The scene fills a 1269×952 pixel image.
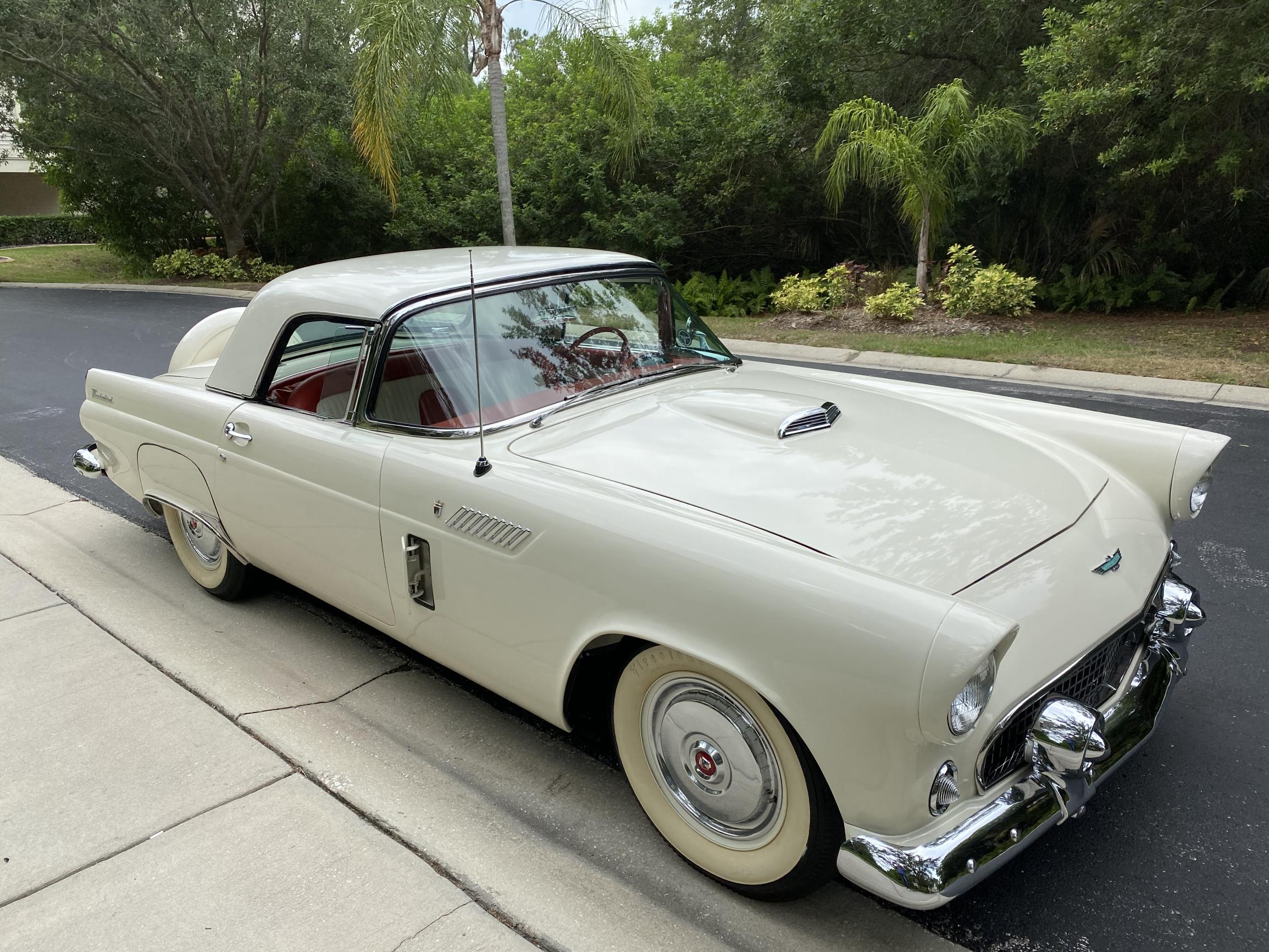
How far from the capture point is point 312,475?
3.17 metres

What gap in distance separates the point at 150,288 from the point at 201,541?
59.1 feet

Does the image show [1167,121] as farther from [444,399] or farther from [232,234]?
[232,234]

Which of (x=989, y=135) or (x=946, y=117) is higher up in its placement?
(x=946, y=117)

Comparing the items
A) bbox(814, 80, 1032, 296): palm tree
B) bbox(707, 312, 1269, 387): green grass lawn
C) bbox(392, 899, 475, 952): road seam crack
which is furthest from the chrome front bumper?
bbox(814, 80, 1032, 296): palm tree

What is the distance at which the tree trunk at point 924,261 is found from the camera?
12469 mm

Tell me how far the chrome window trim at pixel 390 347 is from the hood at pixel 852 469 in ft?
0.38

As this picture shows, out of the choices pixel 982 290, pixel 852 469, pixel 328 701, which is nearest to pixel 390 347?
pixel 328 701

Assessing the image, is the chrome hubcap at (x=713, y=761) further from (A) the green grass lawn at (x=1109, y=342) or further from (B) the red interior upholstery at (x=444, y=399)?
(A) the green grass lawn at (x=1109, y=342)

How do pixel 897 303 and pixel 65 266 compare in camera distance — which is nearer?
pixel 897 303

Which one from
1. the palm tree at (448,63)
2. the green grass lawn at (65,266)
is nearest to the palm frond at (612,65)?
the palm tree at (448,63)

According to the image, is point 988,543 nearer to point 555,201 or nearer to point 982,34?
point 982,34

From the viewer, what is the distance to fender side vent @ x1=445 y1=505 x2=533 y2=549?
2525mm

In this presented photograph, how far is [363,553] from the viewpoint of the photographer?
303 cm

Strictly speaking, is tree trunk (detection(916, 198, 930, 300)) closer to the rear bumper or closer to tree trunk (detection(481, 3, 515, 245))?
tree trunk (detection(481, 3, 515, 245))
